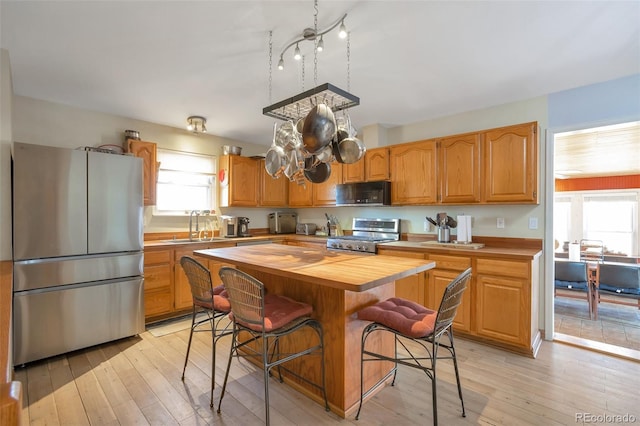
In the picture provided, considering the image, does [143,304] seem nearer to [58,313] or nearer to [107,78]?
[58,313]

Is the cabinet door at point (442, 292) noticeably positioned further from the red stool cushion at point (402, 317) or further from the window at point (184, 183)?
the window at point (184, 183)

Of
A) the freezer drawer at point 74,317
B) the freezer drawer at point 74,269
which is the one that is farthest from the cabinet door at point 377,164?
the freezer drawer at point 74,317

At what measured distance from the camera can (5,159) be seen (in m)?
2.41

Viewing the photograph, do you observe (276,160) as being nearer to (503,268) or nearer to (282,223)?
(503,268)

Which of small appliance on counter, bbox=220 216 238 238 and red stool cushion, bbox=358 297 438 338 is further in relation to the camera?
small appliance on counter, bbox=220 216 238 238

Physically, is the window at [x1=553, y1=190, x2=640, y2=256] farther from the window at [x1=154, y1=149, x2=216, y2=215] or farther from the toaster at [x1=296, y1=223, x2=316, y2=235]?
the window at [x1=154, y1=149, x2=216, y2=215]

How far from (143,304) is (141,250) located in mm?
567

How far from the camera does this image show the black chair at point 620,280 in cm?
369

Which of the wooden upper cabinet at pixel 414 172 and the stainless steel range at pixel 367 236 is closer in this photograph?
the wooden upper cabinet at pixel 414 172

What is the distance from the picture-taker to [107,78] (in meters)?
2.75

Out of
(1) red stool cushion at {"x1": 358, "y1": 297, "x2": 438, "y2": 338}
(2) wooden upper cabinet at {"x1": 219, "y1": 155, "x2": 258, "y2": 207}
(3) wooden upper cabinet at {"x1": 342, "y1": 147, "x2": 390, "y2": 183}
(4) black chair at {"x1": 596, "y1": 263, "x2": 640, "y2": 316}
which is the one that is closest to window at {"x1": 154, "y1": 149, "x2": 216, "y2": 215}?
(2) wooden upper cabinet at {"x1": 219, "y1": 155, "x2": 258, "y2": 207}

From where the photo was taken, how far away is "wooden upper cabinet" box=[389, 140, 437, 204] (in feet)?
11.6

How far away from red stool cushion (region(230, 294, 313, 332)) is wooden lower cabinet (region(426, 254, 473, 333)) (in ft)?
5.61

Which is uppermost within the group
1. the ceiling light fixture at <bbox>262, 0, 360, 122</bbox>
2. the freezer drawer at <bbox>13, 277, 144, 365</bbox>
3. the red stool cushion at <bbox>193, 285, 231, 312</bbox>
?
the ceiling light fixture at <bbox>262, 0, 360, 122</bbox>
